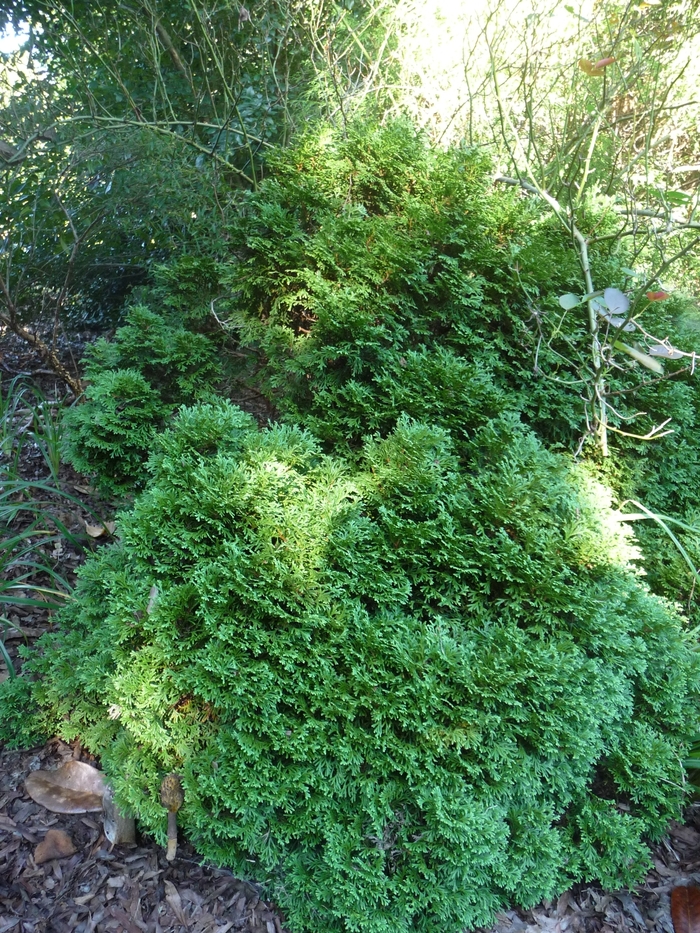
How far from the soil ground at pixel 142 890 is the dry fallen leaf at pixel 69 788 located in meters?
0.03

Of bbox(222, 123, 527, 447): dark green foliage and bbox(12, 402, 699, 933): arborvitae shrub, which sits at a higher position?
bbox(222, 123, 527, 447): dark green foliage

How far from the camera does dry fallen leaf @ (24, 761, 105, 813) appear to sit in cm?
202

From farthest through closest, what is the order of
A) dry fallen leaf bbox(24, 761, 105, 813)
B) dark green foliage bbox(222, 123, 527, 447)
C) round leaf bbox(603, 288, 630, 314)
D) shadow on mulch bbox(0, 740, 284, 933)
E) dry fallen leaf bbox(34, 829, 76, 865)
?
dark green foliage bbox(222, 123, 527, 447)
round leaf bbox(603, 288, 630, 314)
dry fallen leaf bbox(24, 761, 105, 813)
dry fallen leaf bbox(34, 829, 76, 865)
shadow on mulch bbox(0, 740, 284, 933)

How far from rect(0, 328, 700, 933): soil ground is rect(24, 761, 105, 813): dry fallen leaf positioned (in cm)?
3

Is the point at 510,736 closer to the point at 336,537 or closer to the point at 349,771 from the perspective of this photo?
the point at 349,771

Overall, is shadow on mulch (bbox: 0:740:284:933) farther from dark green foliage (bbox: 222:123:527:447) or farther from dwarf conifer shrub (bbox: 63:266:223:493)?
dark green foliage (bbox: 222:123:527:447)

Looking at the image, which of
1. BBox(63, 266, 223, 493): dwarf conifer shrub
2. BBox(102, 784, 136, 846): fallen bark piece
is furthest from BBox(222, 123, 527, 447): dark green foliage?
BBox(102, 784, 136, 846): fallen bark piece

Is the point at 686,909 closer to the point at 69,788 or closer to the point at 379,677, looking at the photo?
the point at 379,677

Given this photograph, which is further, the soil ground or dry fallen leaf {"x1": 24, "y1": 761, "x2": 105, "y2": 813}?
dry fallen leaf {"x1": 24, "y1": 761, "x2": 105, "y2": 813}

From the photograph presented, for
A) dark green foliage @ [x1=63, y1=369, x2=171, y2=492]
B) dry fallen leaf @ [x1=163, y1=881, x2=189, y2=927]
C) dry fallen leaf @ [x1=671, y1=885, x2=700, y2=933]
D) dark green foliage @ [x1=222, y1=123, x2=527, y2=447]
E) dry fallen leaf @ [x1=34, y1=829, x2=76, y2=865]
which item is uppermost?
dark green foliage @ [x1=222, y1=123, x2=527, y2=447]

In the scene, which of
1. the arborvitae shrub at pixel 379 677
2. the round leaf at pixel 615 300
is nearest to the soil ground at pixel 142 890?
the arborvitae shrub at pixel 379 677

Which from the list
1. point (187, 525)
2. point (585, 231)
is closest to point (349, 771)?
point (187, 525)

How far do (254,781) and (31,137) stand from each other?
367 cm

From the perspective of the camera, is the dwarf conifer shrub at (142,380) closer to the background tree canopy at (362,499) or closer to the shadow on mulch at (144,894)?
the background tree canopy at (362,499)
